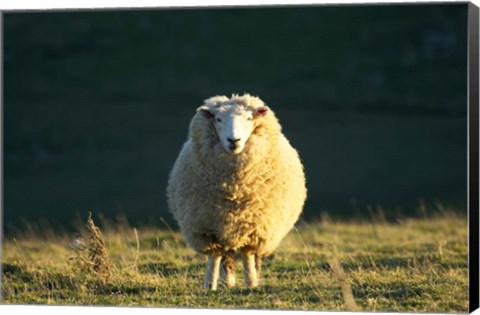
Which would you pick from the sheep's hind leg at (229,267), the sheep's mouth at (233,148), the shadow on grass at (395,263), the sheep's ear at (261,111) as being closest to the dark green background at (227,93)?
the shadow on grass at (395,263)

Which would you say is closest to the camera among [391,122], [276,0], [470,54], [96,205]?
[470,54]

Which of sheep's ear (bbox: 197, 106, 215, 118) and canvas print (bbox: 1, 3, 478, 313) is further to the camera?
sheep's ear (bbox: 197, 106, 215, 118)

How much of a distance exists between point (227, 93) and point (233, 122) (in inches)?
691

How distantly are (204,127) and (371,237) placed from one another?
4311 mm

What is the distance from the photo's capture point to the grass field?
7.74 m

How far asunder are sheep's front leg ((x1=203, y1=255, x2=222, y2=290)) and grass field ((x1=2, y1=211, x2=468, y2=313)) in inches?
4.1

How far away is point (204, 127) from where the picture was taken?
27.4ft

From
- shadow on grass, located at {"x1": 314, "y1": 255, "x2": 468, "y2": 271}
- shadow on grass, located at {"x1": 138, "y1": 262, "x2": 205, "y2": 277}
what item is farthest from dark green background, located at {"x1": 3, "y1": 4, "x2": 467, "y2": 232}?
shadow on grass, located at {"x1": 138, "y1": 262, "x2": 205, "y2": 277}

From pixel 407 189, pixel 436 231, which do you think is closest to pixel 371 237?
pixel 436 231

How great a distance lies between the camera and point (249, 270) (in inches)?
329

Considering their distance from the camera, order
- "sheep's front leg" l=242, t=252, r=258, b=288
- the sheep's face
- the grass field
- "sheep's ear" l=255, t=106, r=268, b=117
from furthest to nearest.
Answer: "sheep's front leg" l=242, t=252, r=258, b=288
"sheep's ear" l=255, t=106, r=268, b=117
the sheep's face
the grass field

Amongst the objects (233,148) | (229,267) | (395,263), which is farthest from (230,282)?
(395,263)

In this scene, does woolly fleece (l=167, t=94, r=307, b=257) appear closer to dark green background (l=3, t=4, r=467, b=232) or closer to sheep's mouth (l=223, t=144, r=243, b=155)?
sheep's mouth (l=223, t=144, r=243, b=155)

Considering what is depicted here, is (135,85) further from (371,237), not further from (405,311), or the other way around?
(405,311)
